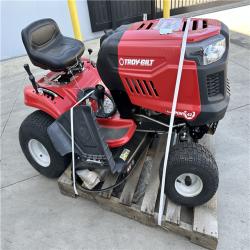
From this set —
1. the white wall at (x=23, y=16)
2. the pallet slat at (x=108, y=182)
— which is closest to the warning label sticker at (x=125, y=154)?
the pallet slat at (x=108, y=182)

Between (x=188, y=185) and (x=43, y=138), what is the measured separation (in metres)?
1.07

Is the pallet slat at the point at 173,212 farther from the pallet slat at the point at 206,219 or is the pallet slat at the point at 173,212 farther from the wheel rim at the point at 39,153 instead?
the wheel rim at the point at 39,153

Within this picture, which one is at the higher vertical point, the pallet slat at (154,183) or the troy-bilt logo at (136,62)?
the troy-bilt logo at (136,62)

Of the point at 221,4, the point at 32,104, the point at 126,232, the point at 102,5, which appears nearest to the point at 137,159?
the point at 126,232

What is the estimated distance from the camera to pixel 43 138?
2141mm

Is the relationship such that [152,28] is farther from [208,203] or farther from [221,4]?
[221,4]

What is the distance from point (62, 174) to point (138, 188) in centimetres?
58

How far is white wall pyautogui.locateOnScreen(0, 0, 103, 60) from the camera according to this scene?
4.18 metres

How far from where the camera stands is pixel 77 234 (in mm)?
1958

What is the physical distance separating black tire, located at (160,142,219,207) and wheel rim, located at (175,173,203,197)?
0.02 m

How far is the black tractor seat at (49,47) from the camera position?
2125mm

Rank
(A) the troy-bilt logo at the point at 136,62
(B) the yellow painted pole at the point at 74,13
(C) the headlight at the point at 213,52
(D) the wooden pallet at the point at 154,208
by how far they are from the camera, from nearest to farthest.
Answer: (C) the headlight at the point at 213,52
(A) the troy-bilt logo at the point at 136,62
(D) the wooden pallet at the point at 154,208
(B) the yellow painted pole at the point at 74,13

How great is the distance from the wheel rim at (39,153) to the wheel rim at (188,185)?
3.44 feet

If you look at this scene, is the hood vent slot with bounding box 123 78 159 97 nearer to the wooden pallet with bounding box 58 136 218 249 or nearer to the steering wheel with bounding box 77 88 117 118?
the steering wheel with bounding box 77 88 117 118
